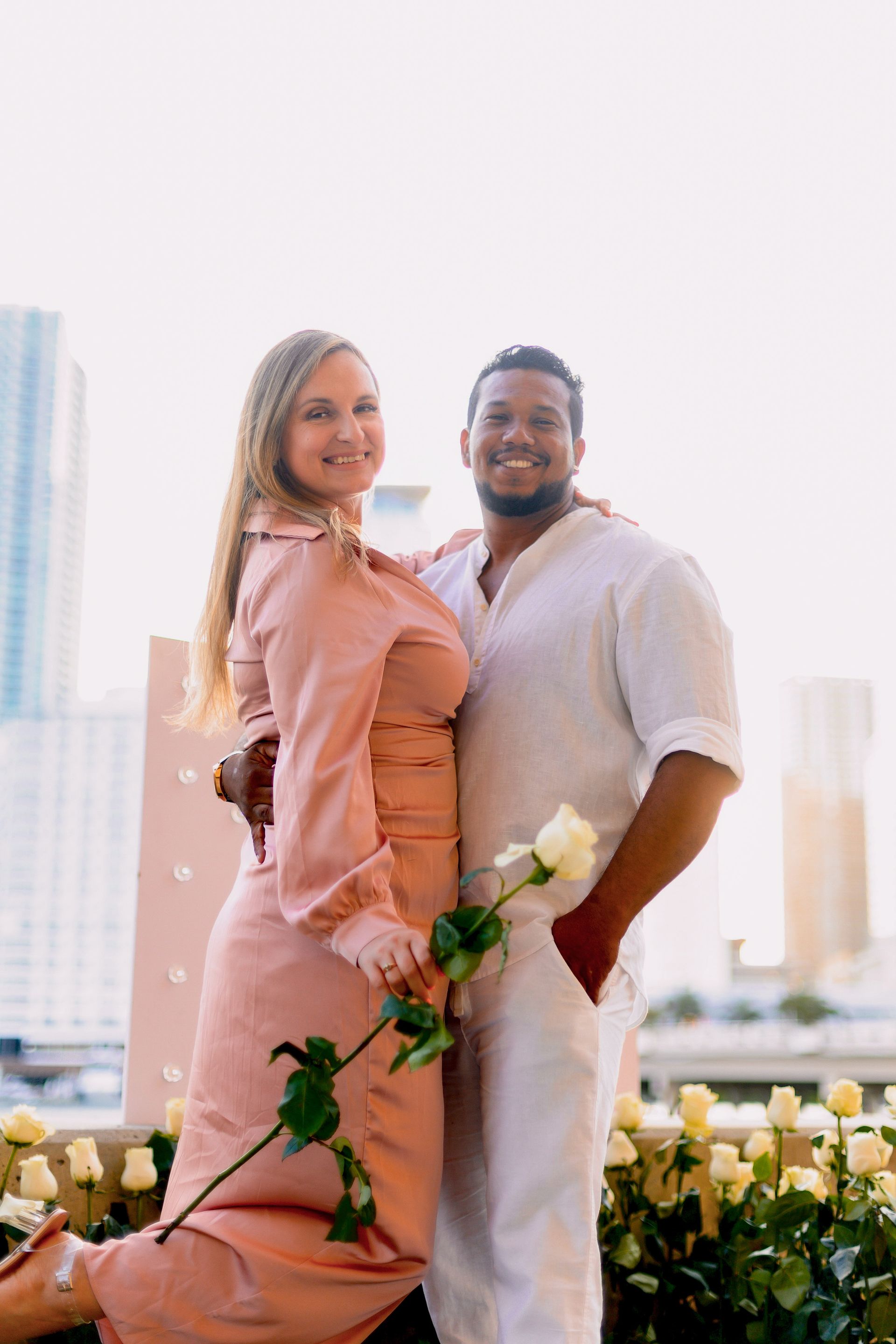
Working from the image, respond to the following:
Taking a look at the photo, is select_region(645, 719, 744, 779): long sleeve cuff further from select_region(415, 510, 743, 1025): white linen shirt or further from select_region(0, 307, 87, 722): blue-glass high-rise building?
select_region(0, 307, 87, 722): blue-glass high-rise building

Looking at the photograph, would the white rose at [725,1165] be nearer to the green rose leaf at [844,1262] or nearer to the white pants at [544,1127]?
the green rose leaf at [844,1262]

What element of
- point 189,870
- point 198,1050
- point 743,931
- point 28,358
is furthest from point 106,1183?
point 743,931

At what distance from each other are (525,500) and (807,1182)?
1.27m

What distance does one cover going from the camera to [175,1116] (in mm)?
1951

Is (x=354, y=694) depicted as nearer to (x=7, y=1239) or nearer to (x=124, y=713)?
(x=7, y=1239)

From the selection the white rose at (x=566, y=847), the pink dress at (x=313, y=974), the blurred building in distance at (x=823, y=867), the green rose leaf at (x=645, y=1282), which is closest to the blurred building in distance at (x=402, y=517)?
the pink dress at (x=313, y=974)

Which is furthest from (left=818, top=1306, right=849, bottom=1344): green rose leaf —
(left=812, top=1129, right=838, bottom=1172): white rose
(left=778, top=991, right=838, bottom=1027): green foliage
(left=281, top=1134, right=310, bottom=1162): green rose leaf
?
(left=778, top=991, right=838, bottom=1027): green foliage

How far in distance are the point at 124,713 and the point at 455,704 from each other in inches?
50.4

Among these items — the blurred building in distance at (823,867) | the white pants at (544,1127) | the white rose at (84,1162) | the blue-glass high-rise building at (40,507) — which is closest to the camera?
the white pants at (544,1127)

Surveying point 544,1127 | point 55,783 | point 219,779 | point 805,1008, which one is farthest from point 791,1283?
point 805,1008

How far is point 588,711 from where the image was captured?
1.52m

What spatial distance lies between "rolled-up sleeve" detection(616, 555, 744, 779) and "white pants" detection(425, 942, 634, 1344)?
0.31 m

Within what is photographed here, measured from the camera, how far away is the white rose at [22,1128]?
69.7 inches

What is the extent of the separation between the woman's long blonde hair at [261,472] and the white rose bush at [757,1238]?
1.21 meters
